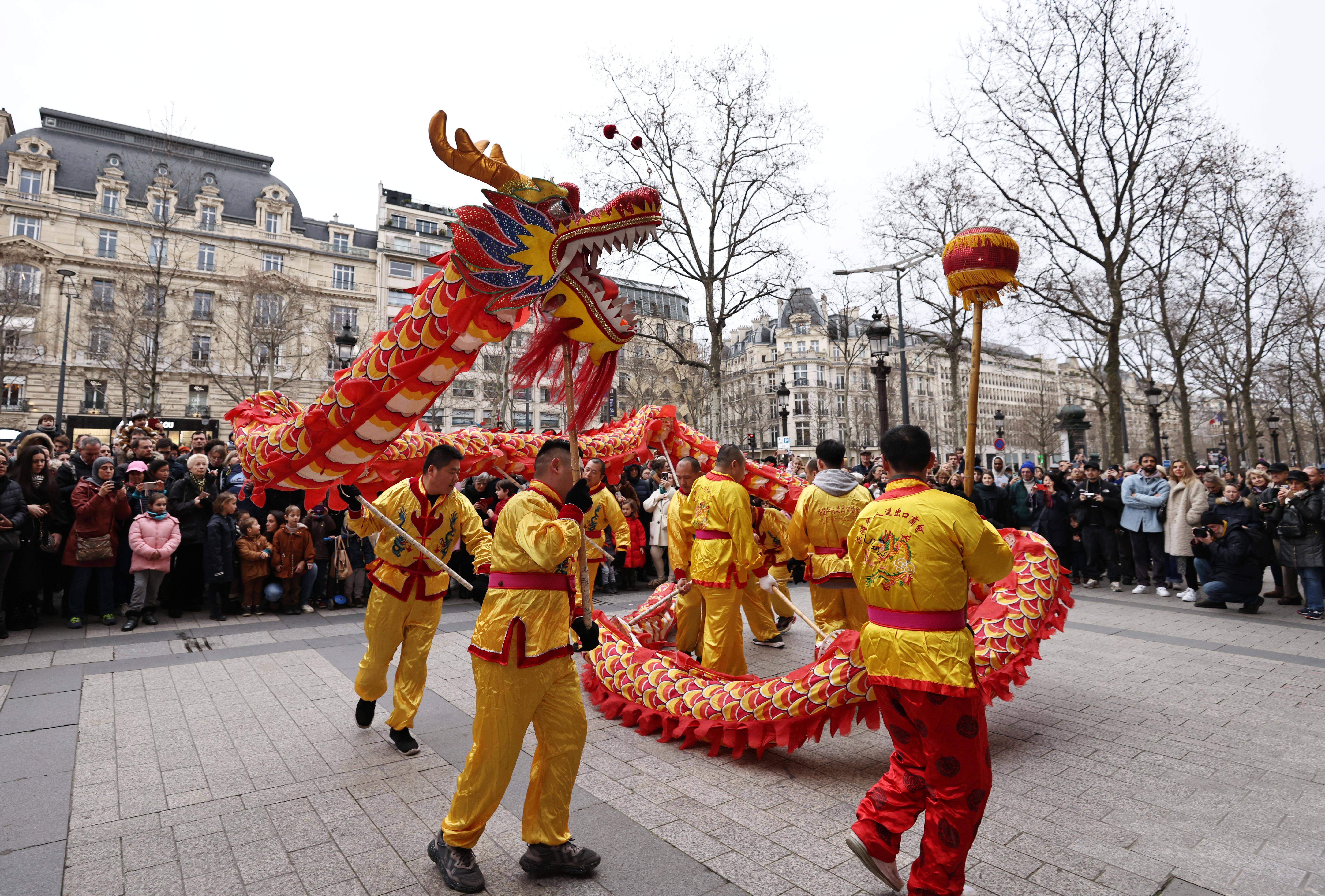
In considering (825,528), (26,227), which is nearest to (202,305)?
(26,227)

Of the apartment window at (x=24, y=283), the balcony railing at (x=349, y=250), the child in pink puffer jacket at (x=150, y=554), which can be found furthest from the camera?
the balcony railing at (x=349, y=250)

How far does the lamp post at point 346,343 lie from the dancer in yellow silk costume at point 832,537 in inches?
445

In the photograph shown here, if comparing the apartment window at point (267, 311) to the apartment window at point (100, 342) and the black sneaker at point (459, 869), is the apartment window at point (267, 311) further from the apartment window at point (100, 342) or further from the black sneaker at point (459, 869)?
the black sneaker at point (459, 869)

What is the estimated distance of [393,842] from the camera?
310cm

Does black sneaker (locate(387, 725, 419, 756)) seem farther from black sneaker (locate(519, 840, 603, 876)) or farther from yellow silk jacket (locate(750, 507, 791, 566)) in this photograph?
yellow silk jacket (locate(750, 507, 791, 566))

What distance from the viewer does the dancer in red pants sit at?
2.51m

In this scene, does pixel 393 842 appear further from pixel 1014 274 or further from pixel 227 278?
pixel 227 278

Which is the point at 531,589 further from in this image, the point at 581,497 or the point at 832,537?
the point at 832,537

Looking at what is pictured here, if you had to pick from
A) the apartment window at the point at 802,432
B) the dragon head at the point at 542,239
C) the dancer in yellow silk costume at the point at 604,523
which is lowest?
the dancer in yellow silk costume at the point at 604,523

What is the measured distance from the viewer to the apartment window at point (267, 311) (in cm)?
2797

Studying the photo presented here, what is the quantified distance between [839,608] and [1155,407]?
23518mm

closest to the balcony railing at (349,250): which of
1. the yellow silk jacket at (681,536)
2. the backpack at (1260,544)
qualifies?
the yellow silk jacket at (681,536)

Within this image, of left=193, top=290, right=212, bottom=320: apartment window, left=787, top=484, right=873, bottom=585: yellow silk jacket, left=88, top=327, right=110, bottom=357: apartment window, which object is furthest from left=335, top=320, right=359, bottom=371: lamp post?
left=193, top=290, right=212, bottom=320: apartment window

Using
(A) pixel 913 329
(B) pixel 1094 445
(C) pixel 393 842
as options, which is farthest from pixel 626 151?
(B) pixel 1094 445
